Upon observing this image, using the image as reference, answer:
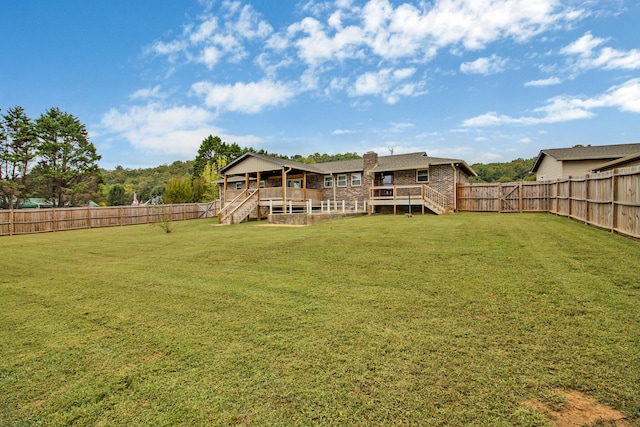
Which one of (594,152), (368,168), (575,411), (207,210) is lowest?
(575,411)

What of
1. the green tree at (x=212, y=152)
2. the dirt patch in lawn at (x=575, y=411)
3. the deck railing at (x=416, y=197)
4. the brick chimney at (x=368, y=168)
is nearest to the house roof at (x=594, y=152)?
the deck railing at (x=416, y=197)

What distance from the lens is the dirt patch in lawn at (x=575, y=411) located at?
1.89 meters

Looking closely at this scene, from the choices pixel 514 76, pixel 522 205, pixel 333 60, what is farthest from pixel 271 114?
pixel 522 205

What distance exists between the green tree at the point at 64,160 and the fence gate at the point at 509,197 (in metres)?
41.4

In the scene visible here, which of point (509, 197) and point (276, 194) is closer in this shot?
point (509, 197)

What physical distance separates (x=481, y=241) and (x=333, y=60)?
17.6 m

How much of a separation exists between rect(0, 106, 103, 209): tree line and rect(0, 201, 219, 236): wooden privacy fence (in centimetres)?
1737

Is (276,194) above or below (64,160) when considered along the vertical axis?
below

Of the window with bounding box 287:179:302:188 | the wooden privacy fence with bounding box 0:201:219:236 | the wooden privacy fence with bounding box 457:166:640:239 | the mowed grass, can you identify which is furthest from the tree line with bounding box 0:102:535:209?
the mowed grass

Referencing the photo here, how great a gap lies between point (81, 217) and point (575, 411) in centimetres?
2540

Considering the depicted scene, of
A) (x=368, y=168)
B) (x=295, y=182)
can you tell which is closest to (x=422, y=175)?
(x=368, y=168)

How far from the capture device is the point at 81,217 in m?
20.0

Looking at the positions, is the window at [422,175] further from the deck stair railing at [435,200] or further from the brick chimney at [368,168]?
the brick chimney at [368,168]

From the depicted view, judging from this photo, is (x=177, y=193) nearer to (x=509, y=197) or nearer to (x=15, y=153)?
(x=15, y=153)
